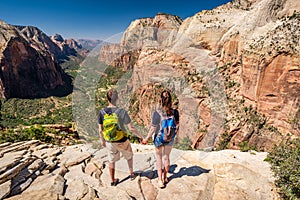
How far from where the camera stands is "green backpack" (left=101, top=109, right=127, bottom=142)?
10.9ft

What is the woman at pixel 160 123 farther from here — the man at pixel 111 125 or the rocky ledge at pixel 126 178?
the rocky ledge at pixel 126 178

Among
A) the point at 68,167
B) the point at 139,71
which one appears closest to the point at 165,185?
the point at 68,167

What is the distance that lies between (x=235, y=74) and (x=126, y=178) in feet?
68.0

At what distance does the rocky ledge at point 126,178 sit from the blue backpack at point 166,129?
1.18 meters

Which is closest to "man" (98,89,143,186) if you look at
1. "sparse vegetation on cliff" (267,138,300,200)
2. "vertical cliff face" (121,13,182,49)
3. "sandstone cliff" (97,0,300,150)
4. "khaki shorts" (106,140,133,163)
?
"khaki shorts" (106,140,133,163)

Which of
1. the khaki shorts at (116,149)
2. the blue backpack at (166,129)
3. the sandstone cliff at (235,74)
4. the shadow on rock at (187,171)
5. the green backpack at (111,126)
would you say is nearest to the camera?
the green backpack at (111,126)

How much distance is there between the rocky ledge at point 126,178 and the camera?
11.1ft

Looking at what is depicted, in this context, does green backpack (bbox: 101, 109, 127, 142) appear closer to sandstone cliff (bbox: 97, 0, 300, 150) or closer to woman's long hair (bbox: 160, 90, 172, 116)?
woman's long hair (bbox: 160, 90, 172, 116)

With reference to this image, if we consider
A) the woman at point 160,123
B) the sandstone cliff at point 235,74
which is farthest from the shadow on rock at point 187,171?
the sandstone cliff at point 235,74

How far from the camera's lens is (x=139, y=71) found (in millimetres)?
31969

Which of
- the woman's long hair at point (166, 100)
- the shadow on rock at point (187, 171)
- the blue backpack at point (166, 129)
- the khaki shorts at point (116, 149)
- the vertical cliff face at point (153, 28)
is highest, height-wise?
the vertical cliff face at point (153, 28)

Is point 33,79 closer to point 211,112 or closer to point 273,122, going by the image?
point 211,112

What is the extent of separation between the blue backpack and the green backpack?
811 mm

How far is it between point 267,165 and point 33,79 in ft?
241
